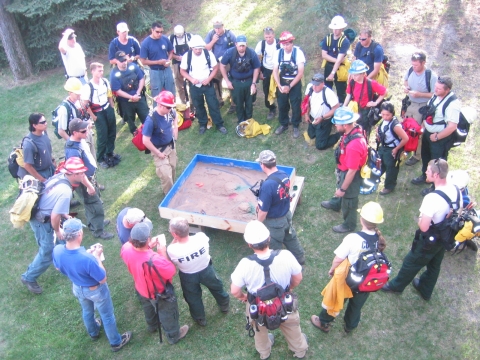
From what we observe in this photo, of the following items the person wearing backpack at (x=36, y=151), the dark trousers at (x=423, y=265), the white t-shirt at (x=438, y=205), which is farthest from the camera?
the person wearing backpack at (x=36, y=151)

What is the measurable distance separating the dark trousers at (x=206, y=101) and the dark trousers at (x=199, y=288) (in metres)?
4.43

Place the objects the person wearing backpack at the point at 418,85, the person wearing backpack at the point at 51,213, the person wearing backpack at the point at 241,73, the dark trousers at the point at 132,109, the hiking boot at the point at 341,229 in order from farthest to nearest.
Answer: the dark trousers at the point at 132,109 < the person wearing backpack at the point at 241,73 < the person wearing backpack at the point at 418,85 < the hiking boot at the point at 341,229 < the person wearing backpack at the point at 51,213

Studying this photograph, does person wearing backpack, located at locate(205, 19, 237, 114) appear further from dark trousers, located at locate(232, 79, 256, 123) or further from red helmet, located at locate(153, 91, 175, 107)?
red helmet, located at locate(153, 91, 175, 107)

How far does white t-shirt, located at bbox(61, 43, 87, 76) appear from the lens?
852cm

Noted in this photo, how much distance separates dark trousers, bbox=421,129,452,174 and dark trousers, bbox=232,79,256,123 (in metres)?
3.43

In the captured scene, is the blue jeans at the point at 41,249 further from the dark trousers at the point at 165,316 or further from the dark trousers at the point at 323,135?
the dark trousers at the point at 323,135

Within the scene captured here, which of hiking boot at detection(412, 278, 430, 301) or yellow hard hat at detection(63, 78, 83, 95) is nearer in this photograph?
hiking boot at detection(412, 278, 430, 301)

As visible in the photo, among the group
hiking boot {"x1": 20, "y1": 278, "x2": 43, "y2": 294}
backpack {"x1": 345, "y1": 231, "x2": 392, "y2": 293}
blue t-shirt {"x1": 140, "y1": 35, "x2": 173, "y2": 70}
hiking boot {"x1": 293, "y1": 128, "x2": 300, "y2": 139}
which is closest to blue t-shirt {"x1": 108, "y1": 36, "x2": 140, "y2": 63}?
blue t-shirt {"x1": 140, "y1": 35, "x2": 173, "y2": 70}

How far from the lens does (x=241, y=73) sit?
8297mm

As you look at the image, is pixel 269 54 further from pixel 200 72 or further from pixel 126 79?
pixel 126 79

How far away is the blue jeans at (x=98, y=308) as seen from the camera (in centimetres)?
469

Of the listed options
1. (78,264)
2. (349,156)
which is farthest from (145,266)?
(349,156)

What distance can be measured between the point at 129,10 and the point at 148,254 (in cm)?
962

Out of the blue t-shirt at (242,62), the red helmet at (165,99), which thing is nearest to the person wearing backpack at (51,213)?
the red helmet at (165,99)
